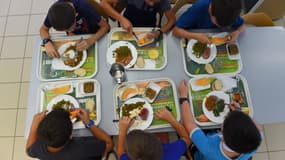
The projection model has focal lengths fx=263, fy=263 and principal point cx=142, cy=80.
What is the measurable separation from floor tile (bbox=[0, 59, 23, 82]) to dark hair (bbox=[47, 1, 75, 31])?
116cm

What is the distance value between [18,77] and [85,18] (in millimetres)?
1069

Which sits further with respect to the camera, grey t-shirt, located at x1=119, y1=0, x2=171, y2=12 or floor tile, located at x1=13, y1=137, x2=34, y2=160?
floor tile, located at x1=13, y1=137, x2=34, y2=160

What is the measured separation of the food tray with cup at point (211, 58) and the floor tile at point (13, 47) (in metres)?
1.63

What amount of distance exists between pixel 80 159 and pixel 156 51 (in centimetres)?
76

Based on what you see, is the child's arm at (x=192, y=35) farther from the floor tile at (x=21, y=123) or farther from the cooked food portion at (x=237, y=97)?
the floor tile at (x=21, y=123)

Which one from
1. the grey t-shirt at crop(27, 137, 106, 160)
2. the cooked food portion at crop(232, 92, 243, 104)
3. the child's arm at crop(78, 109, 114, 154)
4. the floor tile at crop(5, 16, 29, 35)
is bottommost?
the grey t-shirt at crop(27, 137, 106, 160)

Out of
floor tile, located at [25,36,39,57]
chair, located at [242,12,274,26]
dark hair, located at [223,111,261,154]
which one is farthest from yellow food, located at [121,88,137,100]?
floor tile, located at [25,36,39,57]

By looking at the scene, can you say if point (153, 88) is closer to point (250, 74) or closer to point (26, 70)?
point (250, 74)

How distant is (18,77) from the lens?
7.80 ft

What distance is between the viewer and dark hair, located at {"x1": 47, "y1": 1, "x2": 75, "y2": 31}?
142 cm

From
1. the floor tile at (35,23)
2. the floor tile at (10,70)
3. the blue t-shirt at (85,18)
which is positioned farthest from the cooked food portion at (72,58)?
the floor tile at (35,23)

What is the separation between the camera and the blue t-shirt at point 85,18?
5.36 feet

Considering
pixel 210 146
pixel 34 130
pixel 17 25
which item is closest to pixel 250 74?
pixel 210 146

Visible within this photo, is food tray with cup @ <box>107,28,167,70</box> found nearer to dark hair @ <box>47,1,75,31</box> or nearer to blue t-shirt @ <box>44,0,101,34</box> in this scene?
blue t-shirt @ <box>44,0,101,34</box>
